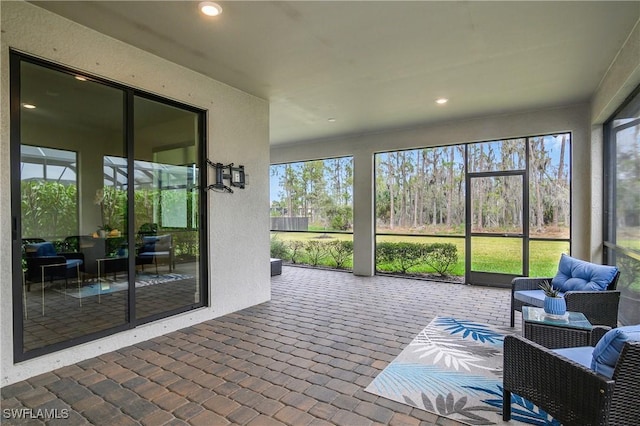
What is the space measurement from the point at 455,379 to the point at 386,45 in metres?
3.22

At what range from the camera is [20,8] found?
2.81 m

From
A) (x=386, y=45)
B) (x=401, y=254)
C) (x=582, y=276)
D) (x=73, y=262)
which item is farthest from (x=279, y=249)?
(x=582, y=276)

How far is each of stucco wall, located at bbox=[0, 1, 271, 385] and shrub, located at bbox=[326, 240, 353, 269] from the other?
3337 mm

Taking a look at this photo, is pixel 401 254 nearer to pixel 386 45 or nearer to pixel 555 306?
pixel 555 306

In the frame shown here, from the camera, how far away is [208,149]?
4.45 metres

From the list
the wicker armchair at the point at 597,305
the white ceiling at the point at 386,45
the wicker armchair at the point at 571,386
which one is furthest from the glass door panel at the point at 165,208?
the wicker armchair at the point at 597,305

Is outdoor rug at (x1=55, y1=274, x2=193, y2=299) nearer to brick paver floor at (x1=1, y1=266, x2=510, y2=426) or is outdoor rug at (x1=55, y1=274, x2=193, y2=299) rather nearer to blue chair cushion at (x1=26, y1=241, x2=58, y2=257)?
blue chair cushion at (x1=26, y1=241, x2=58, y2=257)

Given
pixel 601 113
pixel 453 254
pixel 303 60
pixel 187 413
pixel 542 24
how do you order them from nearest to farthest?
1. pixel 187 413
2. pixel 542 24
3. pixel 303 60
4. pixel 601 113
5. pixel 453 254

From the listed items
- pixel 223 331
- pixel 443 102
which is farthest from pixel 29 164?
pixel 443 102

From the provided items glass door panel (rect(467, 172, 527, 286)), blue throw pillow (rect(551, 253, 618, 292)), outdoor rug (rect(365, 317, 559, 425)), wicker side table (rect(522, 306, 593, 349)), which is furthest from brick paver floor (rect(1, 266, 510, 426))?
glass door panel (rect(467, 172, 527, 286))

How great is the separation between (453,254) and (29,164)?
6765mm

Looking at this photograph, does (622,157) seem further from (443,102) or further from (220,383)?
(220,383)

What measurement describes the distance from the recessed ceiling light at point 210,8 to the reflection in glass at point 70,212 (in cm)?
146

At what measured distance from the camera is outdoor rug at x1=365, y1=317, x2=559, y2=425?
2.36 m
